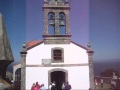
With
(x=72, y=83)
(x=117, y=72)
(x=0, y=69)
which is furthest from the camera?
(x=72, y=83)

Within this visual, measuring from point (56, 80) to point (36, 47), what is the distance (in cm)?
128

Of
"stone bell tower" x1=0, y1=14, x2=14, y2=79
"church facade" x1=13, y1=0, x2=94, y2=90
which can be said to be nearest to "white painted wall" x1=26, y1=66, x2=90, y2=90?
"church facade" x1=13, y1=0, x2=94, y2=90

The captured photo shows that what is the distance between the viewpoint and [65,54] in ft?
26.9

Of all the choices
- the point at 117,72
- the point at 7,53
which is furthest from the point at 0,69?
the point at 117,72

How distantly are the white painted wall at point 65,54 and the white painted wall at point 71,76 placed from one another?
22 centimetres

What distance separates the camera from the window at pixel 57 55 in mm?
8250

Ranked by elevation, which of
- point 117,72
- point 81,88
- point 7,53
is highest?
point 7,53

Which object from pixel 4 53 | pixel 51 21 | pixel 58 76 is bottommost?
pixel 58 76

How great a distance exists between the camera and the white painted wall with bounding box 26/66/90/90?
313 inches

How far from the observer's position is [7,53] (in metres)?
2.93

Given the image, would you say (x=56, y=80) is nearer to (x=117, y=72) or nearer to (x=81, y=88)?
(x=81, y=88)

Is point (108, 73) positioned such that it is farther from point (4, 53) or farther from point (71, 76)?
point (4, 53)

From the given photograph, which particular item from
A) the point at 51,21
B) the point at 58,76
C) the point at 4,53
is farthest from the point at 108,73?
the point at 4,53

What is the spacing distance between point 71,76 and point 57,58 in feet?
2.40
